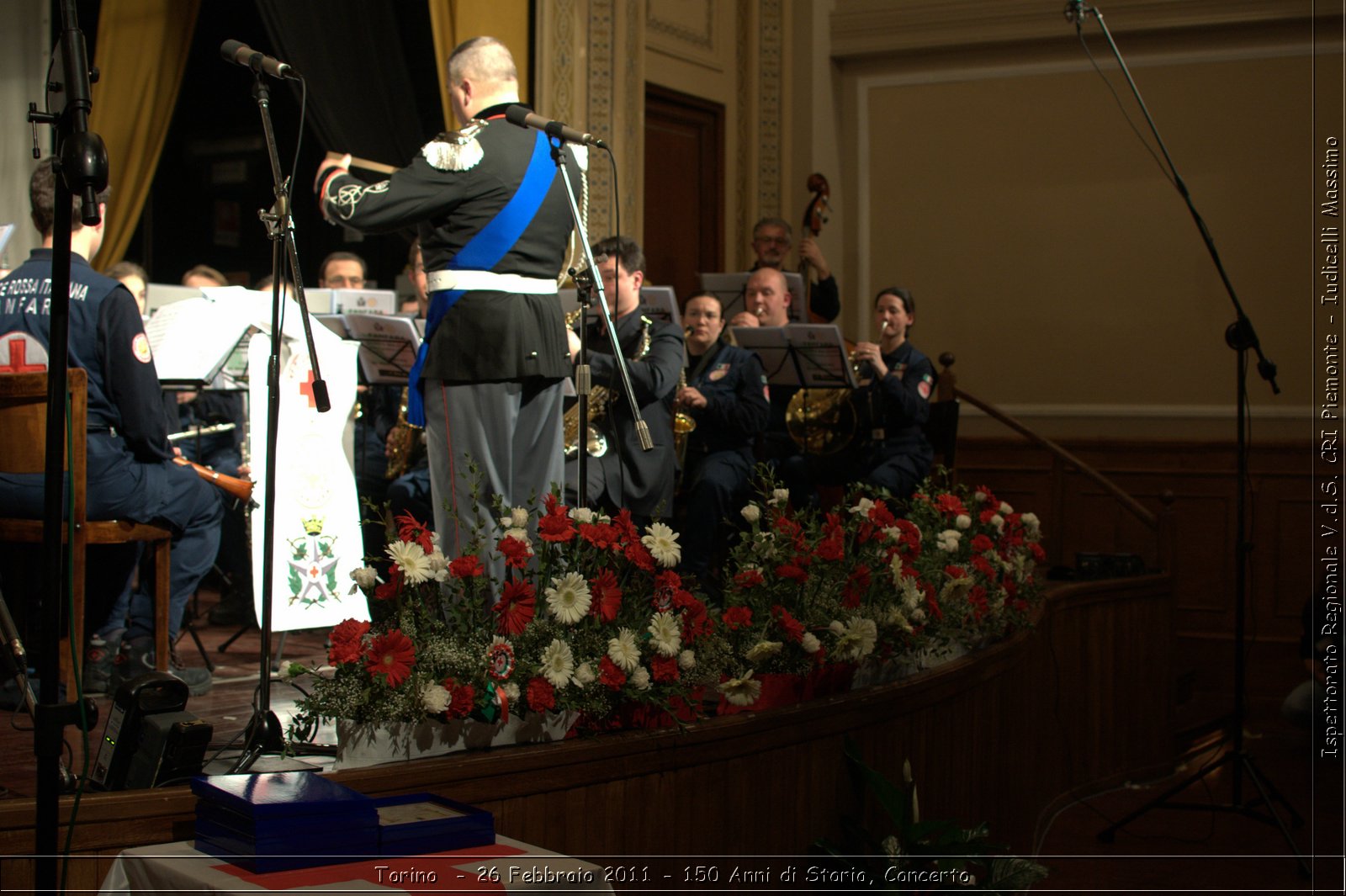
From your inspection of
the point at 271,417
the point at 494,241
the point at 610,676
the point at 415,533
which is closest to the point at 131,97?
the point at 494,241

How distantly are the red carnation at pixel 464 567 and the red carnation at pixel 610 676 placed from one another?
306 mm

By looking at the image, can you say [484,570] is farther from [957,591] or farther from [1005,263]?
[1005,263]

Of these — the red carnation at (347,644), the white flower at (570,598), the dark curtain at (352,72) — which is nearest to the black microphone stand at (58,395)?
the red carnation at (347,644)

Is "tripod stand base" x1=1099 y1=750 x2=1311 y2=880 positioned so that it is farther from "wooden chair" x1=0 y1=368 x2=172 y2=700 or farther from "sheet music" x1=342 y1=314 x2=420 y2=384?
"wooden chair" x1=0 y1=368 x2=172 y2=700

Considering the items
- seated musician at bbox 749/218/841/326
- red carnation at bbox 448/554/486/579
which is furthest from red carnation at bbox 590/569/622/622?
seated musician at bbox 749/218/841/326

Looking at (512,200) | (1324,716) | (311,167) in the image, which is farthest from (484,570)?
(311,167)

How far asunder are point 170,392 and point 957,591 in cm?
290

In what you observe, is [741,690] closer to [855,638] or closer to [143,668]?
[855,638]

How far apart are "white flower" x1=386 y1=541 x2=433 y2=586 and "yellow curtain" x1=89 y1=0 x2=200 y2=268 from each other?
160 inches

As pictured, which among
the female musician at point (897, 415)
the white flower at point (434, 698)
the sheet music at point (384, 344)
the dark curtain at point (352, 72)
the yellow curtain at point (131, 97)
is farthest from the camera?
the yellow curtain at point (131, 97)

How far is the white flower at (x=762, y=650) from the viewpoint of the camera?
3.04m

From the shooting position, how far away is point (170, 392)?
196 inches

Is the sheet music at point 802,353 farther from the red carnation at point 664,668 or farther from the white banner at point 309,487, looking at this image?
the red carnation at point 664,668

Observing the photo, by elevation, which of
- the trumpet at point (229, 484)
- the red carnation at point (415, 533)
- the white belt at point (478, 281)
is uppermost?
the white belt at point (478, 281)
